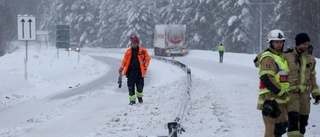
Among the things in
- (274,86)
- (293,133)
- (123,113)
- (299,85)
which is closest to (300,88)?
(299,85)

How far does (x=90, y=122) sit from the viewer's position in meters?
11.1

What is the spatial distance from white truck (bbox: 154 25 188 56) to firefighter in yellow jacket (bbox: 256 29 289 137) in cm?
4566

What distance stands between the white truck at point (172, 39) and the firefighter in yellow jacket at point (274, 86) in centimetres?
4566

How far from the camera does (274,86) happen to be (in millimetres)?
6441

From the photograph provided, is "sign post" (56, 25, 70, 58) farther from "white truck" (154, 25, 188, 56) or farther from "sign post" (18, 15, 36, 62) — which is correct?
"white truck" (154, 25, 188, 56)

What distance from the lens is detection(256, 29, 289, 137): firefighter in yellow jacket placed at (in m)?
6.46

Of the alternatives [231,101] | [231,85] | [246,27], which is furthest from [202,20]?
[231,101]

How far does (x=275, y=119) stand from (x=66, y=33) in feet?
99.9

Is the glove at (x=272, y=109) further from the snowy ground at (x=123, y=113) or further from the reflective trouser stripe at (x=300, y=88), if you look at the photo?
the snowy ground at (x=123, y=113)

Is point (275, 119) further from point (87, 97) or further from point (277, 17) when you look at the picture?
point (277, 17)

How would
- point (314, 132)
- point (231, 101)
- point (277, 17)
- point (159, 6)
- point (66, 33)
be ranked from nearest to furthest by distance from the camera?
point (314, 132)
point (231, 101)
point (66, 33)
point (277, 17)
point (159, 6)

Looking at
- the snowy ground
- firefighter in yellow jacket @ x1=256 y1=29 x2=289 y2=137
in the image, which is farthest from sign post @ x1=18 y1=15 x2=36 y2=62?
firefighter in yellow jacket @ x1=256 y1=29 x2=289 y2=137

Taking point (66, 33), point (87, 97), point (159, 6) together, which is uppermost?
point (159, 6)

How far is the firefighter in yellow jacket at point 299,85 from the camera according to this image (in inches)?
273
